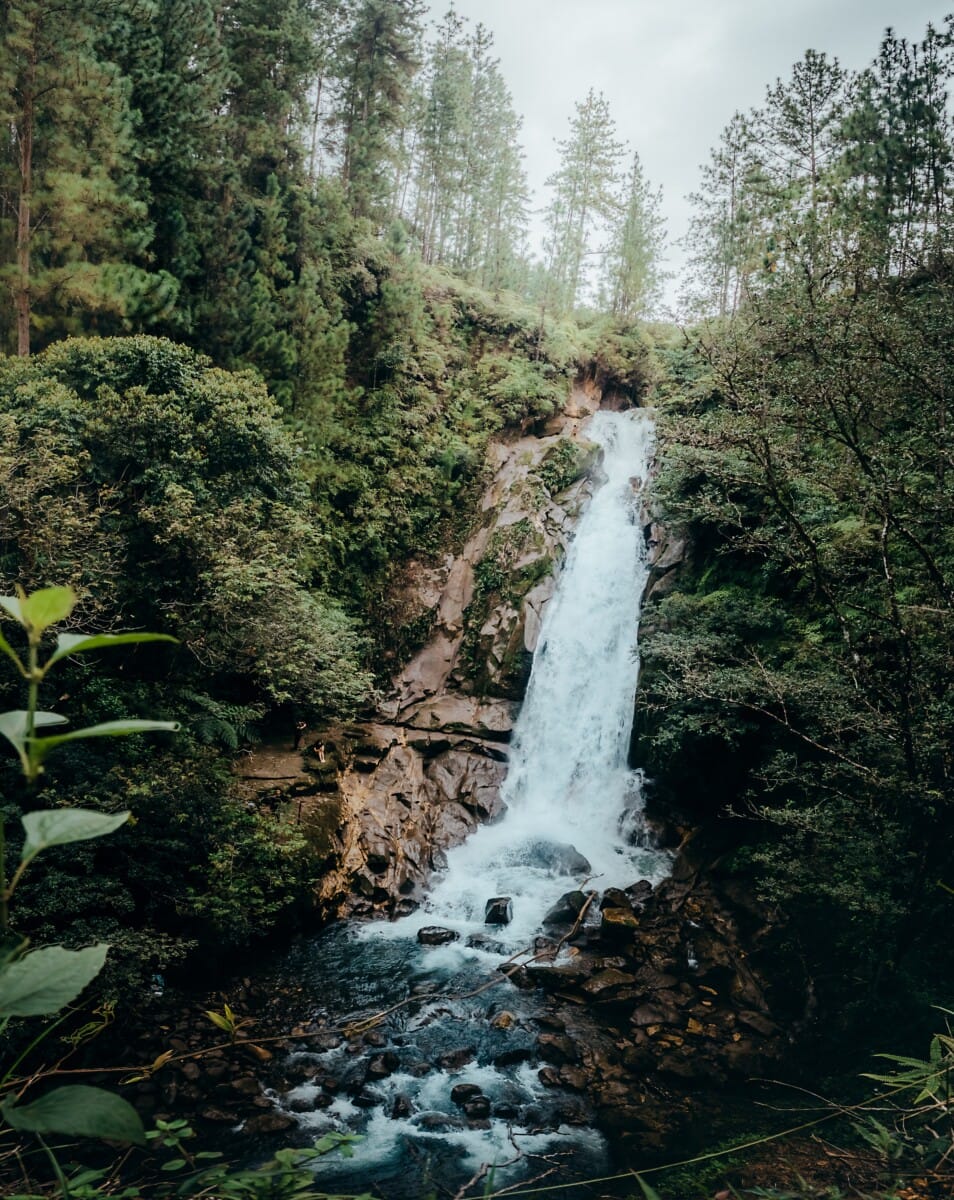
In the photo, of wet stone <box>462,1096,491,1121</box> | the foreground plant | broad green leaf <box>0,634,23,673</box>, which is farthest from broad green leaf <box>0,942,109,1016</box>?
wet stone <box>462,1096,491,1121</box>

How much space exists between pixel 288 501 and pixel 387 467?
6838 millimetres

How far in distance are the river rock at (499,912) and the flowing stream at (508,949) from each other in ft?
0.42

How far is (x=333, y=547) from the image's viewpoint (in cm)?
1633

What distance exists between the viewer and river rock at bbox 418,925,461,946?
974 cm

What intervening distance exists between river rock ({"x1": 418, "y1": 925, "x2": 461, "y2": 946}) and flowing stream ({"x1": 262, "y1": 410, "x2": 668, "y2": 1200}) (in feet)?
0.39

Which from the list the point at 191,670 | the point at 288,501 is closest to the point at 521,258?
the point at 288,501

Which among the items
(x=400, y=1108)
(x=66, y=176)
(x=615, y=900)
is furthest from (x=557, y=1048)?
(x=66, y=176)

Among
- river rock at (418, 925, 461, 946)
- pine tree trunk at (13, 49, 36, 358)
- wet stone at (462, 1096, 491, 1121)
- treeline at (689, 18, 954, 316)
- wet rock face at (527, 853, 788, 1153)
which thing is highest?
treeline at (689, 18, 954, 316)

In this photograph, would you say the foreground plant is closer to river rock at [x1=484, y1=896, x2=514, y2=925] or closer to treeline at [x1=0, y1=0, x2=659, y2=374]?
river rock at [x1=484, y1=896, x2=514, y2=925]

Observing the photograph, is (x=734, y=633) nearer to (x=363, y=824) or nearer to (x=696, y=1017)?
(x=696, y=1017)

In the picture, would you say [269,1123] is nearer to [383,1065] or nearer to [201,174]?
[383,1065]

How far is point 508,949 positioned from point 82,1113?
31.8 ft

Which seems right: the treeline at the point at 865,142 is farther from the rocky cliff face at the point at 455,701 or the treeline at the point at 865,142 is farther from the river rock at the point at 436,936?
the river rock at the point at 436,936

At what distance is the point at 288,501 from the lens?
1148 cm
